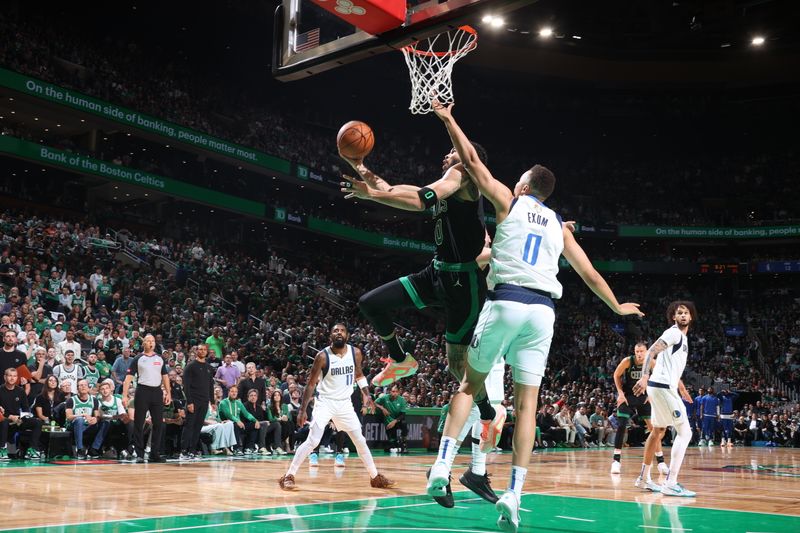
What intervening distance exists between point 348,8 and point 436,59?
5.06 feet

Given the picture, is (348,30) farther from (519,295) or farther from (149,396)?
(149,396)

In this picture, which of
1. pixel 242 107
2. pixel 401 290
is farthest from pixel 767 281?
pixel 401 290

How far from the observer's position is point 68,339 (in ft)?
47.5

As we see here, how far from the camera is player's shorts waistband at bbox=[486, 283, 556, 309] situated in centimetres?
510

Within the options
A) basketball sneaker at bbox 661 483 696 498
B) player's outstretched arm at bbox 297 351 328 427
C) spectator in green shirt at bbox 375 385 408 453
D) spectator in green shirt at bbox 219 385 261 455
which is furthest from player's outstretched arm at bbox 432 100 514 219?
spectator in green shirt at bbox 375 385 408 453

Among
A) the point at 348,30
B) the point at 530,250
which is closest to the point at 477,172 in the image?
the point at 530,250

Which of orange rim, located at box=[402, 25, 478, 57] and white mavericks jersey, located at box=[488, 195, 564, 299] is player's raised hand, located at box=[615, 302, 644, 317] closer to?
white mavericks jersey, located at box=[488, 195, 564, 299]

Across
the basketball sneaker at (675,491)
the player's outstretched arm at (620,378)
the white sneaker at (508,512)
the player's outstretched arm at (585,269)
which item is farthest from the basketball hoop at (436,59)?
the player's outstretched arm at (620,378)

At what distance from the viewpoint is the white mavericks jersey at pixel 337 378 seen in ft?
31.6

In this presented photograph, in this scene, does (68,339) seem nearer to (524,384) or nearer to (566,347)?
(524,384)

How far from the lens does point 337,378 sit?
9.75 m

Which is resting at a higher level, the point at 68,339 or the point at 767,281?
the point at 767,281

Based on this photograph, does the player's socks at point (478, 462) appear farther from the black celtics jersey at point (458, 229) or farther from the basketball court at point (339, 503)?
the black celtics jersey at point (458, 229)

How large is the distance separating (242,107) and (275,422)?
2251cm
